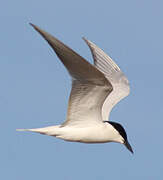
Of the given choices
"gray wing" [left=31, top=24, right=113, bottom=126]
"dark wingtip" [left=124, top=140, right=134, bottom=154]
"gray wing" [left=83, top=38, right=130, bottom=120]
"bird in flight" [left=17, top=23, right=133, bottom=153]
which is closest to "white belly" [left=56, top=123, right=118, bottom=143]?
"bird in flight" [left=17, top=23, right=133, bottom=153]

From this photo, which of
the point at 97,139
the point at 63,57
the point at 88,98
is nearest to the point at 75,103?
the point at 88,98

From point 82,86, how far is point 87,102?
61 centimetres

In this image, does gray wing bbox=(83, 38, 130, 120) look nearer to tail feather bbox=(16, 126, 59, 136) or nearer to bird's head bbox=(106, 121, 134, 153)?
bird's head bbox=(106, 121, 134, 153)

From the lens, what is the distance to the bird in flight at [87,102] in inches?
318

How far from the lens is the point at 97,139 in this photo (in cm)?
976

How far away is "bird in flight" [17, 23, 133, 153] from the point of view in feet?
26.5

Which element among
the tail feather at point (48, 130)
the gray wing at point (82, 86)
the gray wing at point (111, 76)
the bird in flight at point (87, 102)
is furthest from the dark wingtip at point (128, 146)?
the tail feather at point (48, 130)

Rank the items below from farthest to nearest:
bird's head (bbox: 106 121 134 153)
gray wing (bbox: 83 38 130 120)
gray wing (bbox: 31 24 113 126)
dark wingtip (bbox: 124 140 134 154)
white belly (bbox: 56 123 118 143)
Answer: gray wing (bbox: 83 38 130 120)
dark wingtip (bbox: 124 140 134 154)
bird's head (bbox: 106 121 134 153)
white belly (bbox: 56 123 118 143)
gray wing (bbox: 31 24 113 126)

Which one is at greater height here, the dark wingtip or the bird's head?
the bird's head

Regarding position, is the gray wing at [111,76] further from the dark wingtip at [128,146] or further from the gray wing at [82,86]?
the gray wing at [82,86]

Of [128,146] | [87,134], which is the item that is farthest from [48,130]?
[128,146]

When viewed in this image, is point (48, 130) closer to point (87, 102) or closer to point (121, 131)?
point (87, 102)

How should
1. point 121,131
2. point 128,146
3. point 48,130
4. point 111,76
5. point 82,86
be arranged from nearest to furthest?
point 82,86, point 48,130, point 121,131, point 128,146, point 111,76

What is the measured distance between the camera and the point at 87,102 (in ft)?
30.8
